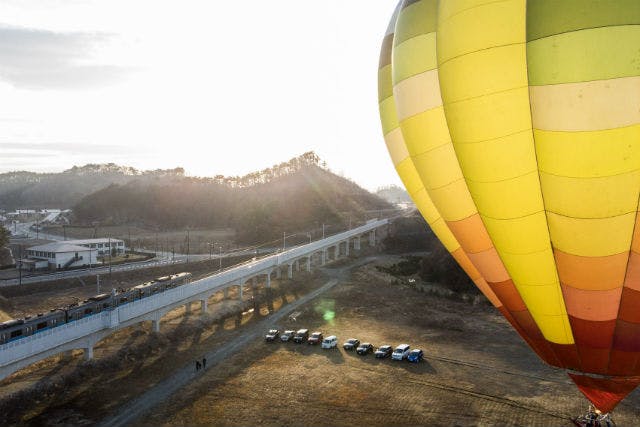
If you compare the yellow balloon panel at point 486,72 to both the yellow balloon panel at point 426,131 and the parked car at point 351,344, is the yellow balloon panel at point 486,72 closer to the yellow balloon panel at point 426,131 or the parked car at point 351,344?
the yellow balloon panel at point 426,131

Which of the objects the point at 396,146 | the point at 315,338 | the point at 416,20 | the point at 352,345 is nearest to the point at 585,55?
the point at 416,20

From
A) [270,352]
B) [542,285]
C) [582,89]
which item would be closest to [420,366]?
[270,352]

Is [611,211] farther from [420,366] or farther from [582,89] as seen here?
[420,366]

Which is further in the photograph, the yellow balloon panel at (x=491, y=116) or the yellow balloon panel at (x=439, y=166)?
the yellow balloon panel at (x=439, y=166)

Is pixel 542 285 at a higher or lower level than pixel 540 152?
lower

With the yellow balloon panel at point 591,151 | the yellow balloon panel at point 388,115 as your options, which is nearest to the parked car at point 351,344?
the yellow balloon panel at point 388,115

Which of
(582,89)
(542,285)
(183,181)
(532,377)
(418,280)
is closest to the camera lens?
(582,89)
